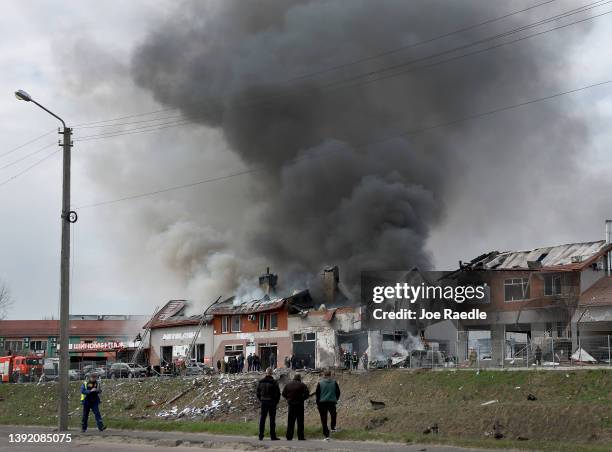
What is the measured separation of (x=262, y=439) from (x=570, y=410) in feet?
29.5

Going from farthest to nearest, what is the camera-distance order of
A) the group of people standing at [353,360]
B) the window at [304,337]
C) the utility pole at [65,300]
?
the window at [304,337] < the group of people standing at [353,360] < the utility pole at [65,300]

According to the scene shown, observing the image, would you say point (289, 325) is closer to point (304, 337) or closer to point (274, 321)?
point (274, 321)

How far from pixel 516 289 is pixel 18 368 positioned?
35.0 m

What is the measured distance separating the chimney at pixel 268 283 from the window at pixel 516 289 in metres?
22.1

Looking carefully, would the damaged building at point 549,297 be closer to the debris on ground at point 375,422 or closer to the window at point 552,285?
the window at point 552,285

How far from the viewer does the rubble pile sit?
111 feet

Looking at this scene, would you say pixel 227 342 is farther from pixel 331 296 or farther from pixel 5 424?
pixel 5 424

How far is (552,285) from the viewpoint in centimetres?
5053

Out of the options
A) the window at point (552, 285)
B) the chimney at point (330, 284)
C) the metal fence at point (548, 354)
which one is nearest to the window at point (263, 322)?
the chimney at point (330, 284)

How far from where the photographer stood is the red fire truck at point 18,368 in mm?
60031

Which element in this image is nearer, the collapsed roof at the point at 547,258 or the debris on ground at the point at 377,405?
the debris on ground at the point at 377,405

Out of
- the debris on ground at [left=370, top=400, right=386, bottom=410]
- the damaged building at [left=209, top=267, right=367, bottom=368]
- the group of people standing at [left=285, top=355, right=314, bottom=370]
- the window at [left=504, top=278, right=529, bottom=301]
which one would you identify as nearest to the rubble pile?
the debris on ground at [left=370, top=400, right=386, bottom=410]

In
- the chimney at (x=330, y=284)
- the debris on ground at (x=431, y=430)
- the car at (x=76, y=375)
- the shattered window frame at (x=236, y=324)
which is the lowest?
the car at (x=76, y=375)

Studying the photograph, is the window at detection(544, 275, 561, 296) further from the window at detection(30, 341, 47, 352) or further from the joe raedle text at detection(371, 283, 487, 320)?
the window at detection(30, 341, 47, 352)
